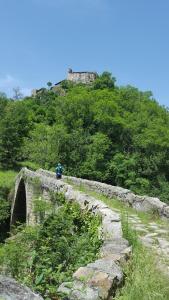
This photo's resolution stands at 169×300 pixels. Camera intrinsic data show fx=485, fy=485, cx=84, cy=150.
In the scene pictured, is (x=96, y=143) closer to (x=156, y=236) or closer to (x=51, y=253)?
(x=156, y=236)

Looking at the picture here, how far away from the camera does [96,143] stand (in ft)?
121

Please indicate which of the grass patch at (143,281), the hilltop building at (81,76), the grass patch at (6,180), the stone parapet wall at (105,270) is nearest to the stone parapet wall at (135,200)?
the stone parapet wall at (105,270)

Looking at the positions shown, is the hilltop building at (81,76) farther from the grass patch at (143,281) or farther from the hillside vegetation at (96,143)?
the grass patch at (143,281)

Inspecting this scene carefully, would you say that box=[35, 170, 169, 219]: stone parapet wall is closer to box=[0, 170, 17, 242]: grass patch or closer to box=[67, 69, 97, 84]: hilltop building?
box=[0, 170, 17, 242]: grass patch

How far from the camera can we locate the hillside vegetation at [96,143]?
37188 mm

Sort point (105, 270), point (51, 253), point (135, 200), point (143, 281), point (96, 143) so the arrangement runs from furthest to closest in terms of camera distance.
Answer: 1. point (96, 143)
2. point (135, 200)
3. point (51, 253)
4. point (105, 270)
5. point (143, 281)

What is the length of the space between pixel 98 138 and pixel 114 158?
7.21ft

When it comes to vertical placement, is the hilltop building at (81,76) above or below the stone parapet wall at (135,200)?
above

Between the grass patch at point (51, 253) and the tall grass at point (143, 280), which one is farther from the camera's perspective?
the grass patch at point (51, 253)

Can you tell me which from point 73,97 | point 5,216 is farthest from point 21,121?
point 5,216

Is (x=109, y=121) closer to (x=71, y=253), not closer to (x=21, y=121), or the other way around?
(x=21, y=121)

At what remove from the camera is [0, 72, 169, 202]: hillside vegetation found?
37188 millimetres

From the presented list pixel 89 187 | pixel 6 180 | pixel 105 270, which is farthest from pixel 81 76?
pixel 105 270

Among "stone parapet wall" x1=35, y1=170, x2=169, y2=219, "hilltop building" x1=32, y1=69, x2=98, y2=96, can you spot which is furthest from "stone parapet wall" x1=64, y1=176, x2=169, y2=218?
"hilltop building" x1=32, y1=69, x2=98, y2=96
